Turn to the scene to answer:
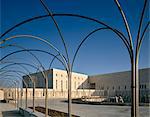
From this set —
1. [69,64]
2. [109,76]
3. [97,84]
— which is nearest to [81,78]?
[97,84]

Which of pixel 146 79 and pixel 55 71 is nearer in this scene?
pixel 146 79

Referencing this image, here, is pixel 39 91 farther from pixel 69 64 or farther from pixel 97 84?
pixel 69 64

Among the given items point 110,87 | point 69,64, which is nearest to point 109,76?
point 110,87

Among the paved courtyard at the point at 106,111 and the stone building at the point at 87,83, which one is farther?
the stone building at the point at 87,83

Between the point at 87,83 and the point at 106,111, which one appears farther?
the point at 87,83

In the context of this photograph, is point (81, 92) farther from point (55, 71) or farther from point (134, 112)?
point (134, 112)

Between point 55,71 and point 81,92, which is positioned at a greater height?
point 55,71

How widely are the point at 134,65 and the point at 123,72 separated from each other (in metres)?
64.7

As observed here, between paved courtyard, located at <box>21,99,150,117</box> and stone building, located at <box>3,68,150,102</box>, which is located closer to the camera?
paved courtyard, located at <box>21,99,150,117</box>

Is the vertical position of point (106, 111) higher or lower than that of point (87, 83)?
higher

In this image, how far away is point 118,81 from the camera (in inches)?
2741

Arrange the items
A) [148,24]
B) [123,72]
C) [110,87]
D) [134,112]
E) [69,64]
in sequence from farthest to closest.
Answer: [110,87], [123,72], [69,64], [148,24], [134,112]

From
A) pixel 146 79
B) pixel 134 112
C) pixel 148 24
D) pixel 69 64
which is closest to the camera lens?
pixel 134 112

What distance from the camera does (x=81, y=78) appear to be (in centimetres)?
8200
